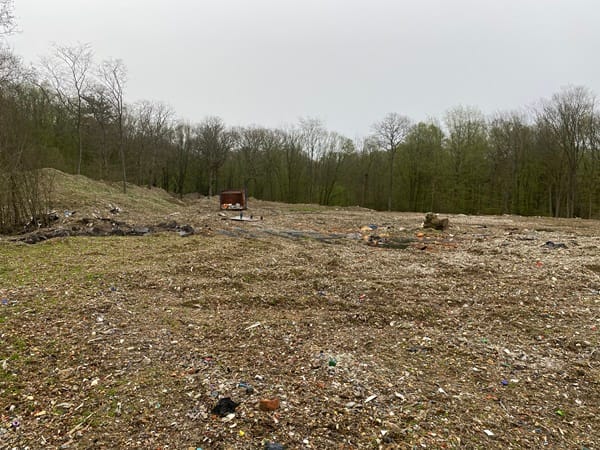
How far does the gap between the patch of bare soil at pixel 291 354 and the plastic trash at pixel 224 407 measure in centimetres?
2

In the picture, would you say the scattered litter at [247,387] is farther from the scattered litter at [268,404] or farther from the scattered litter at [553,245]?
the scattered litter at [553,245]

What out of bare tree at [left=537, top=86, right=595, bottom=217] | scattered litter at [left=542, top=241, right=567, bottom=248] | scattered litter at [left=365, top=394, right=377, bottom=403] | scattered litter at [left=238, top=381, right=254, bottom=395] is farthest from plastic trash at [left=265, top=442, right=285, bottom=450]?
bare tree at [left=537, top=86, right=595, bottom=217]

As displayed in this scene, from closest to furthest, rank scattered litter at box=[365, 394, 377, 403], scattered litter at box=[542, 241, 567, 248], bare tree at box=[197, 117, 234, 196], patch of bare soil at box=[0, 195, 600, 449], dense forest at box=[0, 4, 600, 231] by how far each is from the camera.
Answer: patch of bare soil at box=[0, 195, 600, 449]
scattered litter at box=[365, 394, 377, 403]
scattered litter at box=[542, 241, 567, 248]
dense forest at box=[0, 4, 600, 231]
bare tree at box=[197, 117, 234, 196]

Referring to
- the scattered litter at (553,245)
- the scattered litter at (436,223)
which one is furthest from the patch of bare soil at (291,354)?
the scattered litter at (436,223)

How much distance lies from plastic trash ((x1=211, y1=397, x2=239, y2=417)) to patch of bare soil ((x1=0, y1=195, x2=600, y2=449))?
0.02m

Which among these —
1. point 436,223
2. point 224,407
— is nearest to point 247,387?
point 224,407

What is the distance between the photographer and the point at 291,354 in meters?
3.35

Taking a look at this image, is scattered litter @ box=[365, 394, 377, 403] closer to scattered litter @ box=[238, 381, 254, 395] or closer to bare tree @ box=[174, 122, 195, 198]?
scattered litter @ box=[238, 381, 254, 395]

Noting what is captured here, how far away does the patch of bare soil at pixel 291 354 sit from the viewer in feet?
7.68

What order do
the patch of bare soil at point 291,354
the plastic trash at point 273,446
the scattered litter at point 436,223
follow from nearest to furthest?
the plastic trash at point 273,446, the patch of bare soil at point 291,354, the scattered litter at point 436,223

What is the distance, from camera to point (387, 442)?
7.33 ft

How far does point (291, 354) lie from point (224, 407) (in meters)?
0.96

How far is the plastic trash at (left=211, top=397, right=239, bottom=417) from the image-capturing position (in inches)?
96.9

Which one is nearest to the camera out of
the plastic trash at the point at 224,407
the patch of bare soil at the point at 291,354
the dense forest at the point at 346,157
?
the patch of bare soil at the point at 291,354
